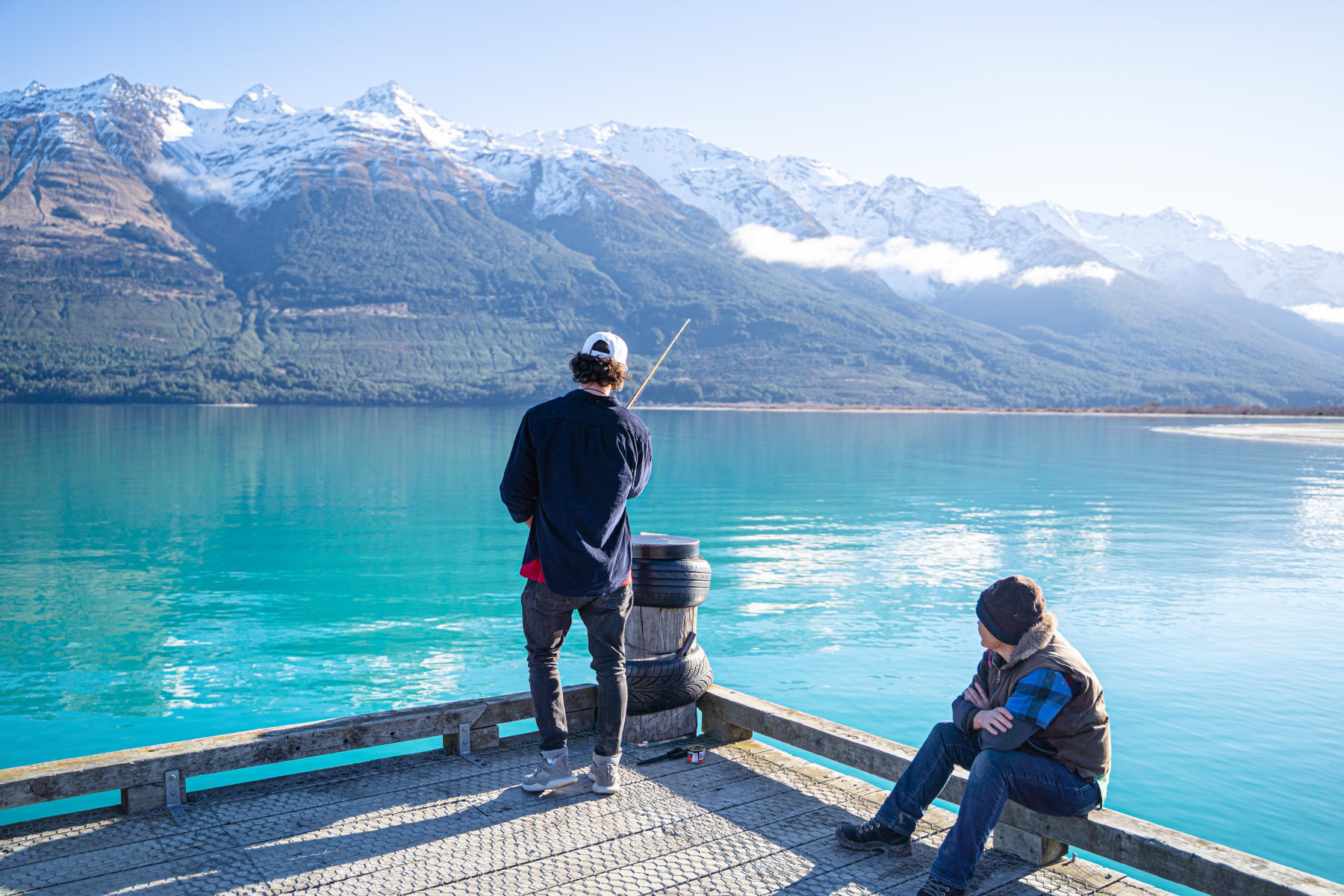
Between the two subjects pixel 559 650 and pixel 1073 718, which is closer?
pixel 1073 718

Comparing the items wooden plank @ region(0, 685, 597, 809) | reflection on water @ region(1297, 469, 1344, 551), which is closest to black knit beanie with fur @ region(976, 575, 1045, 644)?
wooden plank @ region(0, 685, 597, 809)

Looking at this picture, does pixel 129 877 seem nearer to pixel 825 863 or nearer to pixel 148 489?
pixel 825 863

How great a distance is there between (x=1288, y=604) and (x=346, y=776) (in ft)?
50.6

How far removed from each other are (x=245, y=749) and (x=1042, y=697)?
368 centimetres

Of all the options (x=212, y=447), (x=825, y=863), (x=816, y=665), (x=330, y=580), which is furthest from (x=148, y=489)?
(x=825, y=863)

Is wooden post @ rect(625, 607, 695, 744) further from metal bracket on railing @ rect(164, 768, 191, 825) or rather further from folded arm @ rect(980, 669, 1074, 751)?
metal bracket on railing @ rect(164, 768, 191, 825)

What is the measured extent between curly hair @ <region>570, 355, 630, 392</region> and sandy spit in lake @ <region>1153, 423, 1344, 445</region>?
73471 millimetres

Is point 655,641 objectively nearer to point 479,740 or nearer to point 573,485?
point 479,740

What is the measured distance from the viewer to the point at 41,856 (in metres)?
4.11

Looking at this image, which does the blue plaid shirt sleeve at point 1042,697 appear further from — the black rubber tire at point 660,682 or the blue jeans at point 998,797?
the black rubber tire at point 660,682

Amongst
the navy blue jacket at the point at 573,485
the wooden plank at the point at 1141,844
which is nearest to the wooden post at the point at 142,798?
the navy blue jacket at the point at 573,485

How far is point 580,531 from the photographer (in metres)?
4.79

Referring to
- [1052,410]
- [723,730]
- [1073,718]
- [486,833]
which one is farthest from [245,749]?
[1052,410]

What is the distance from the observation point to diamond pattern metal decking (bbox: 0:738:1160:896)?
401cm
